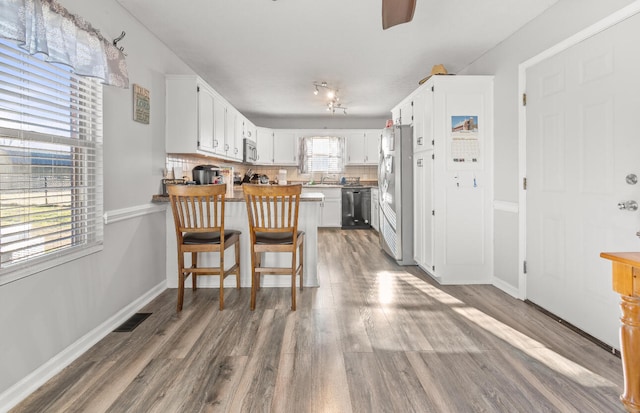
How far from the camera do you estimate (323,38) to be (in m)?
3.32

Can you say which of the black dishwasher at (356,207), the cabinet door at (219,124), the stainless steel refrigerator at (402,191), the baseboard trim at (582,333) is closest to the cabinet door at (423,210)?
the stainless steel refrigerator at (402,191)

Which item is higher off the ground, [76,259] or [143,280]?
[76,259]

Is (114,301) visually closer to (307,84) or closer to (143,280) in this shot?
(143,280)

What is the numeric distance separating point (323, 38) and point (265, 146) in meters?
4.14

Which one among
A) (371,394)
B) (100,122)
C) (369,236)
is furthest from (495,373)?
Result: (369,236)

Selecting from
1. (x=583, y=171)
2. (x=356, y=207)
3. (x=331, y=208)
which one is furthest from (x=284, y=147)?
(x=583, y=171)

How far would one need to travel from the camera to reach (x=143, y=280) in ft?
9.70

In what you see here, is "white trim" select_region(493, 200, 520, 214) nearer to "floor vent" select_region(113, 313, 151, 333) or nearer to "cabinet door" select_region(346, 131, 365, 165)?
"floor vent" select_region(113, 313, 151, 333)

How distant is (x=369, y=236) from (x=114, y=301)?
459 cm

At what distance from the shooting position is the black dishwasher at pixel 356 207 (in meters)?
7.20

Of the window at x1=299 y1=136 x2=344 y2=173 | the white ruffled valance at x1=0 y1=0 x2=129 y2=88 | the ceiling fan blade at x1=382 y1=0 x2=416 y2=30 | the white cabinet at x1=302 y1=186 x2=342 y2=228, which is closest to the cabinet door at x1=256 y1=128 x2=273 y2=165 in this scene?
the window at x1=299 y1=136 x2=344 y2=173

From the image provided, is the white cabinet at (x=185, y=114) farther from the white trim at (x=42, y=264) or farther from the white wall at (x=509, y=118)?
the white wall at (x=509, y=118)

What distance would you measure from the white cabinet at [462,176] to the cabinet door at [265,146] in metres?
4.23

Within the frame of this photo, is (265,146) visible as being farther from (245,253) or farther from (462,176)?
(462,176)
